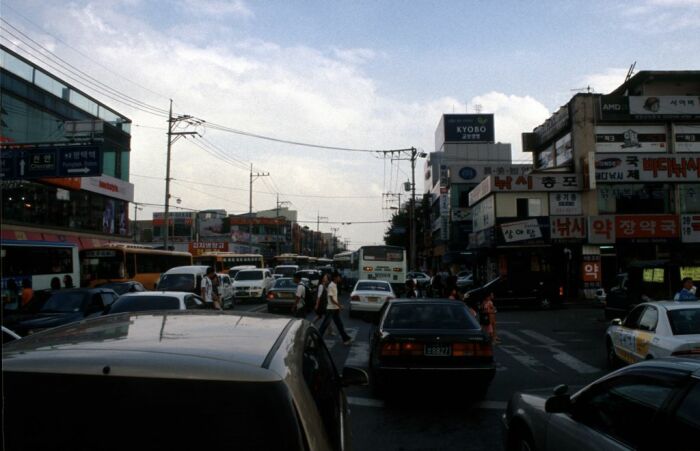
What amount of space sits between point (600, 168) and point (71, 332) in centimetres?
3551

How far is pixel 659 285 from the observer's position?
17984 mm

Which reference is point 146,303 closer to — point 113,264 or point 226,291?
Result: point 226,291

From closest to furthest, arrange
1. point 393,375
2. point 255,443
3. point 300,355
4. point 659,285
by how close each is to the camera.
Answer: point 255,443
point 300,355
point 393,375
point 659,285

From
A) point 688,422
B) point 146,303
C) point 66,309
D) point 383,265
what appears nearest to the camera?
point 688,422

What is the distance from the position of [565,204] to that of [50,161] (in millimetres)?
27257

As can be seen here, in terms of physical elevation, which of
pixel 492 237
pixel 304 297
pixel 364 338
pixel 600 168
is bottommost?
pixel 364 338

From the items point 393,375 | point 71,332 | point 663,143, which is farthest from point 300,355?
point 663,143

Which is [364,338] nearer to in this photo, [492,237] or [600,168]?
[492,237]

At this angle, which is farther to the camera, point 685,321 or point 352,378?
point 685,321

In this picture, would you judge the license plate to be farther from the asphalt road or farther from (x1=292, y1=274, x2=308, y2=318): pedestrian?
(x1=292, y1=274, x2=308, y2=318): pedestrian

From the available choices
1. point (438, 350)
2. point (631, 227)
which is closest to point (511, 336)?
point (438, 350)

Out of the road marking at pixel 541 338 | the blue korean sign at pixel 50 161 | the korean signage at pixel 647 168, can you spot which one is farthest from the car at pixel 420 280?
the blue korean sign at pixel 50 161

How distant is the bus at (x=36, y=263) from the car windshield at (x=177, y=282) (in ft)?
15.8

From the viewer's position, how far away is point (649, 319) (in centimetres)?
912
